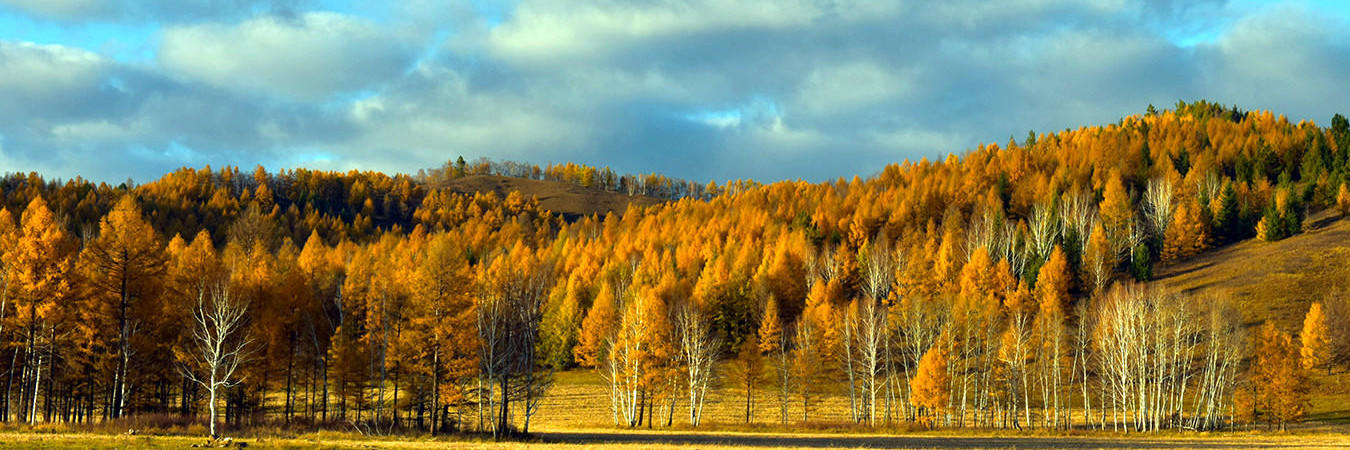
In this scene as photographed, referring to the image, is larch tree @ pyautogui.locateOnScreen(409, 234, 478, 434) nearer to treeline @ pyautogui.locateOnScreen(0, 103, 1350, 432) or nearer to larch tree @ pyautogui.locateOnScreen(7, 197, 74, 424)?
treeline @ pyautogui.locateOnScreen(0, 103, 1350, 432)

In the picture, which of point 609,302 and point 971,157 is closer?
point 609,302

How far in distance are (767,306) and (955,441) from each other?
128 feet

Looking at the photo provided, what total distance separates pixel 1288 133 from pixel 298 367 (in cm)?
17820

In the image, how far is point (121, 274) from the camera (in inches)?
1741

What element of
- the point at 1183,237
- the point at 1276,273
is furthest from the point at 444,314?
the point at 1183,237

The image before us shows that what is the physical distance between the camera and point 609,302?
93375mm

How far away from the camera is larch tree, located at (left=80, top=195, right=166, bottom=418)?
143 feet

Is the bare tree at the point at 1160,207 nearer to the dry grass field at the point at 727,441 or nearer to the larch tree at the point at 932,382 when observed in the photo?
the dry grass field at the point at 727,441

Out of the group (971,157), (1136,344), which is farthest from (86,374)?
(971,157)

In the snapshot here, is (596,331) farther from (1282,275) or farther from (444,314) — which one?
(1282,275)

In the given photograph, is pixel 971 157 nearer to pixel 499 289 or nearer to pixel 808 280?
pixel 808 280

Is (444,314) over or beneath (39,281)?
beneath

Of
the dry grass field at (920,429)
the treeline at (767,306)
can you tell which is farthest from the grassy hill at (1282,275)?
the treeline at (767,306)

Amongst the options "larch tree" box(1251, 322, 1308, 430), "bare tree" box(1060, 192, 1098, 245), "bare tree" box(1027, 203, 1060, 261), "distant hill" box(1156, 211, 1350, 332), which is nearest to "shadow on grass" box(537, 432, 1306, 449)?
"larch tree" box(1251, 322, 1308, 430)
